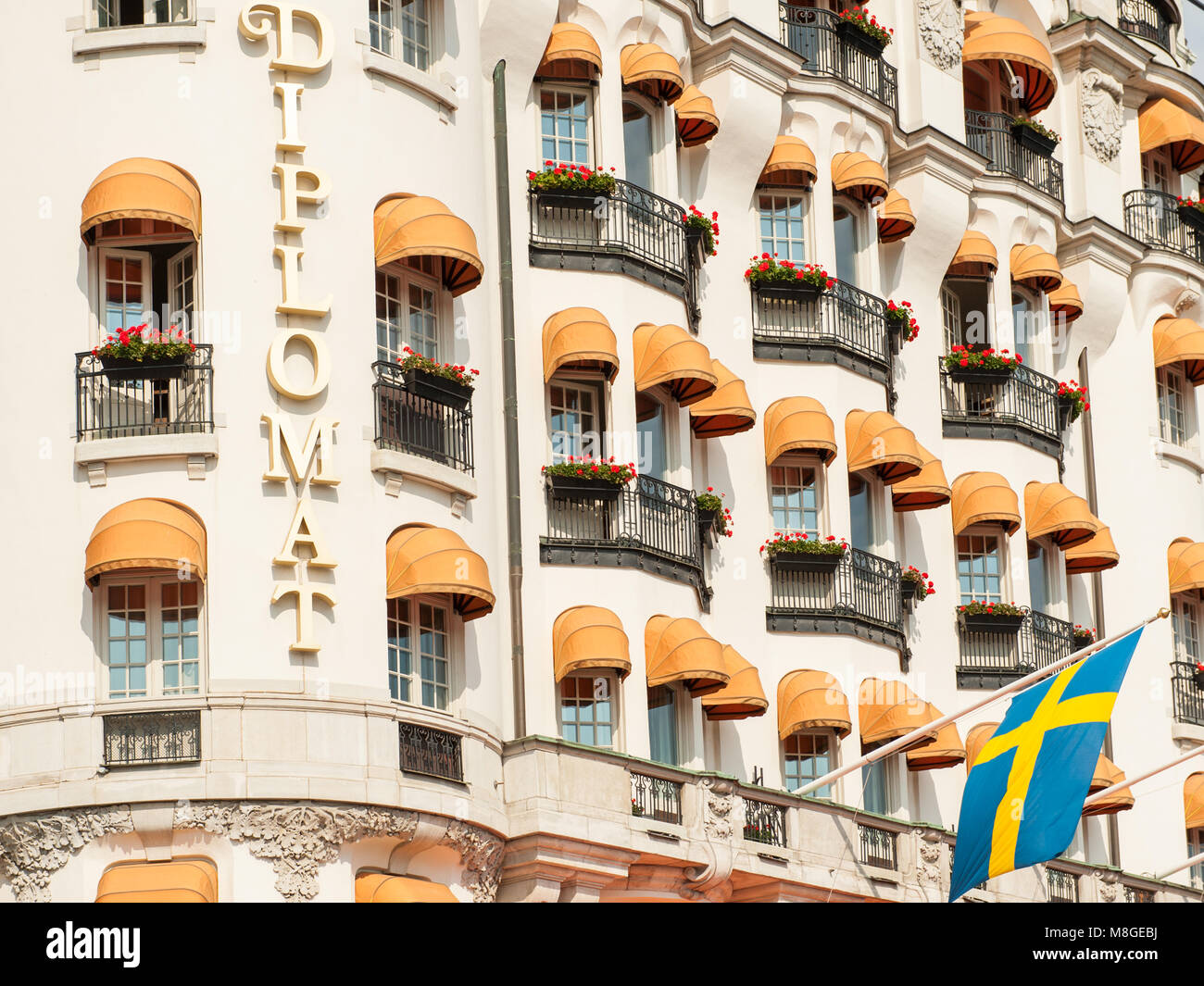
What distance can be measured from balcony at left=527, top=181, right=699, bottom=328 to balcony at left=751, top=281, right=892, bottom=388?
2454 millimetres

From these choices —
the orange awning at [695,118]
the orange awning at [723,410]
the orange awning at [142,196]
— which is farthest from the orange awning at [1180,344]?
the orange awning at [142,196]

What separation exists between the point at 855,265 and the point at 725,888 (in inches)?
481

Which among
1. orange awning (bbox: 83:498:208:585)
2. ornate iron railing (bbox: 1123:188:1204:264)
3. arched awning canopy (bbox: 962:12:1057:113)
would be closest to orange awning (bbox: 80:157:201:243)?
orange awning (bbox: 83:498:208:585)

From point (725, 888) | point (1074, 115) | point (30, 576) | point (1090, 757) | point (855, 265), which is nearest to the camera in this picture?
point (30, 576)

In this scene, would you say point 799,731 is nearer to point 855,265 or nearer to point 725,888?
point 725,888

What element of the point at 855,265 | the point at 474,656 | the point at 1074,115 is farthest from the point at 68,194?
the point at 1074,115

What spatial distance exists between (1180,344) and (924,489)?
32.4ft

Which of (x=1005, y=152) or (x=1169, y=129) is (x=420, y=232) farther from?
(x=1169, y=129)

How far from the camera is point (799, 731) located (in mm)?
36906

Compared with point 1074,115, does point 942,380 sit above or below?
below

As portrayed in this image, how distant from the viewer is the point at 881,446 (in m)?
38.2

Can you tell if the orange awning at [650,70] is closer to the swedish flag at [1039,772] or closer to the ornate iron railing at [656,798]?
the ornate iron railing at [656,798]

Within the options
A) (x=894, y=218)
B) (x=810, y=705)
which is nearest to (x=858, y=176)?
(x=894, y=218)

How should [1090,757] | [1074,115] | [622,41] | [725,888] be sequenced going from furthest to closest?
1. [1074,115]
2. [622,41]
3. [725,888]
4. [1090,757]
